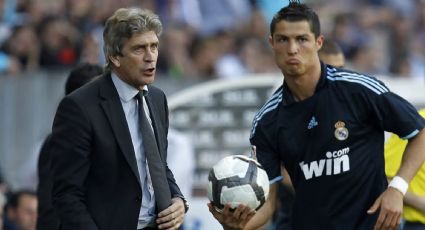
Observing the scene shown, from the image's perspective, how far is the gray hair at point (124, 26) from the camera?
7820 mm

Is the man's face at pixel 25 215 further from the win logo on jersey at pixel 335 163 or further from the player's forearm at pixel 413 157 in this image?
the player's forearm at pixel 413 157

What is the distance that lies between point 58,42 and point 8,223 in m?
3.59

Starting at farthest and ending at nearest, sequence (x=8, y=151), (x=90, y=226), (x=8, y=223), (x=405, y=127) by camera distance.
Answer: (x=8, y=151)
(x=8, y=223)
(x=405, y=127)
(x=90, y=226)

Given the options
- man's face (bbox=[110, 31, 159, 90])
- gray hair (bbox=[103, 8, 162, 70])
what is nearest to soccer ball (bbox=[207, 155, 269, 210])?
man's face (bbox=[110, 31, 159, 90])

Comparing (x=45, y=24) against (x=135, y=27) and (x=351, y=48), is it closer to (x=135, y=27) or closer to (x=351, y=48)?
(x=351, y=48)

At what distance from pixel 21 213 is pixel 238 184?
5116 millimetres

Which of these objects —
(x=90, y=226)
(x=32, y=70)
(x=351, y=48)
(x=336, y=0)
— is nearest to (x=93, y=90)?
(x=90, y=226)

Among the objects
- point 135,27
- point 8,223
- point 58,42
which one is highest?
point 135,27

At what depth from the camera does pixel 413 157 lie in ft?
27.9

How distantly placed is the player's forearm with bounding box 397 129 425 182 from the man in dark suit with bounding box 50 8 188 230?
1.47m

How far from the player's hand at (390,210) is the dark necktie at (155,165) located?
1.33m

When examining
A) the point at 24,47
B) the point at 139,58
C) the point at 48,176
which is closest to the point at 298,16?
the point at 139,58

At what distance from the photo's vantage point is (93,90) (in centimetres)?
791

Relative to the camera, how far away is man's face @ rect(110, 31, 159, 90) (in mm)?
7848
